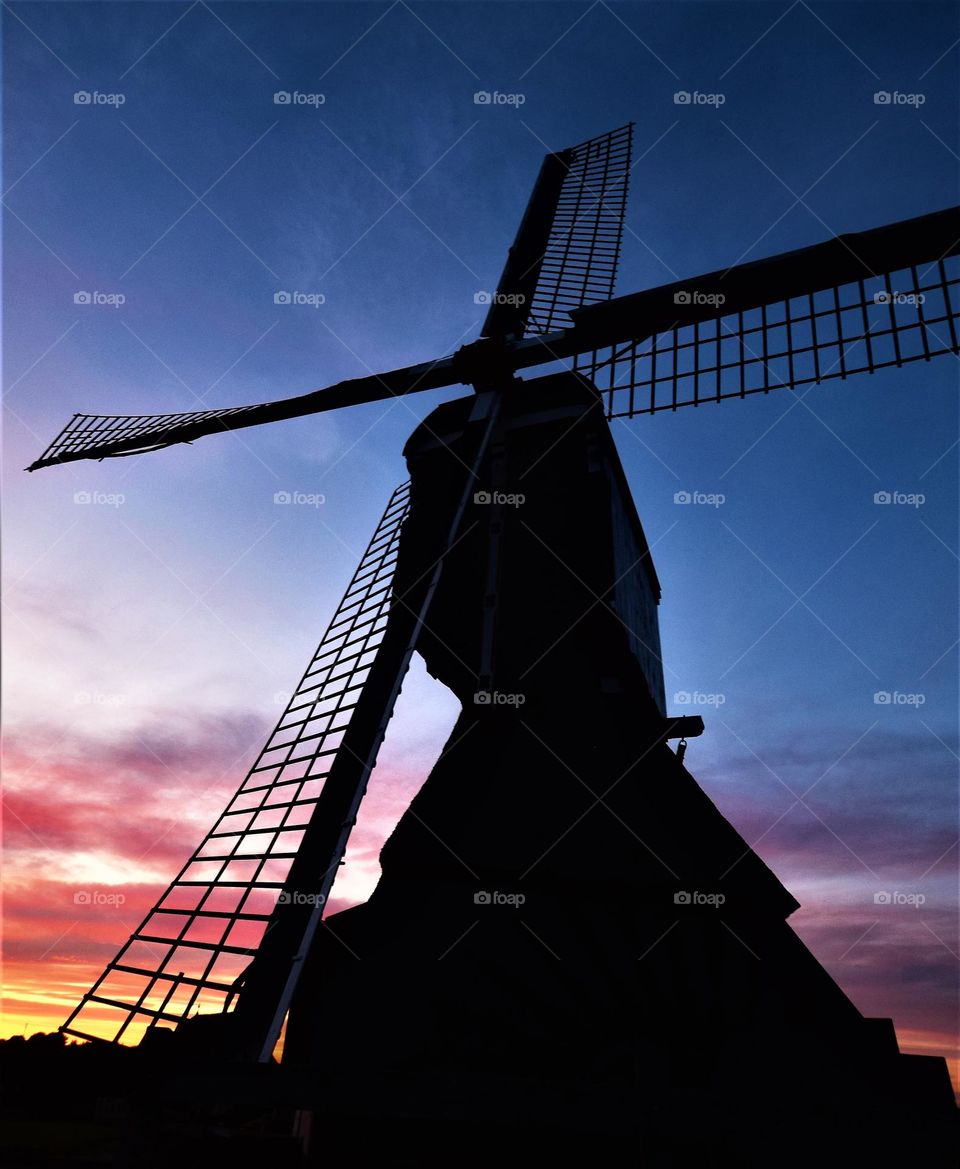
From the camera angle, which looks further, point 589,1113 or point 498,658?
point 498,658

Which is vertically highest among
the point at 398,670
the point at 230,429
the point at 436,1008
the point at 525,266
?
the point at 525,266

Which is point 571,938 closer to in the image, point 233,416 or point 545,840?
point 545,840

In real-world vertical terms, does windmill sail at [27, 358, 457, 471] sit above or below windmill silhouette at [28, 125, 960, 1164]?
above

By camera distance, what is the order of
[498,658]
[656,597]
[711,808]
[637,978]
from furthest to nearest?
1. [656,597]
2. [498,658]
3. [711,808]
4. [637,978]

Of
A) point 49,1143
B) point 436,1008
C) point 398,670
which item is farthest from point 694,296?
point 49,1143

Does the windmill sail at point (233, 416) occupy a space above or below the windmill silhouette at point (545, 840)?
above

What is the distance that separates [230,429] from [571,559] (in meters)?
7.28

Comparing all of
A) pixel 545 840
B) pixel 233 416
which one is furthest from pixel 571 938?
pixel 233 416

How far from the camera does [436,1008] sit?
568 centimetres

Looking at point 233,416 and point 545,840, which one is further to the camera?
point 233,416

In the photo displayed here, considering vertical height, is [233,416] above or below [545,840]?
above

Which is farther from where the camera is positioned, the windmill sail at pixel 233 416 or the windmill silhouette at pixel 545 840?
the windmill sail at pixel 233 416

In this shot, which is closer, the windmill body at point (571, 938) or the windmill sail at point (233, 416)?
the windmill body at point (571, 938)

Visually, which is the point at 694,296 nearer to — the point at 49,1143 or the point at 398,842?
the point at 398,842
